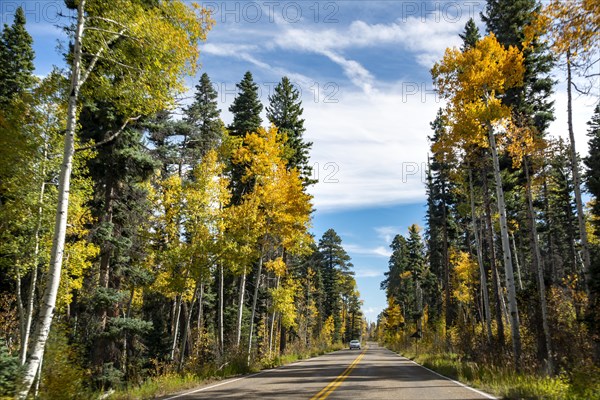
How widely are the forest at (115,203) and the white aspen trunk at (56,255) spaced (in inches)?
1.0

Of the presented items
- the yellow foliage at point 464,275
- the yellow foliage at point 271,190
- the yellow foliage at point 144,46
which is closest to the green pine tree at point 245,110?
the yellow foliage at point 271,190

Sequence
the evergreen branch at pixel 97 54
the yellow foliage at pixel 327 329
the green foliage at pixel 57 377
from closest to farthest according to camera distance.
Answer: the green foliage at pixel 57 377, the evergreen branch at pixel 97 54, the yellow foliage at pixel 327 329

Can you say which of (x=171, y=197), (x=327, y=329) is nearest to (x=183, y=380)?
(x=171, y=197)

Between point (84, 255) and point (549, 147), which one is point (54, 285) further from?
point (549, 147)

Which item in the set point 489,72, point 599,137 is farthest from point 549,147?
point 599,137

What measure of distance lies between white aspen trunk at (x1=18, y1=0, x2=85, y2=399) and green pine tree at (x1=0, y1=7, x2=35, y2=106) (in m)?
20.6

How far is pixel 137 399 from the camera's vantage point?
10062 millimetres

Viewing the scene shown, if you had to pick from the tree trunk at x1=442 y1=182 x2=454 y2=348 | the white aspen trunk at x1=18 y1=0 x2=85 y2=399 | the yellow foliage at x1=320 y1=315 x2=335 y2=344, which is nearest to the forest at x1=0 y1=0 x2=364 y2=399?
the white aspen trunk at x1=18 y1=0 x2=85 y2=399

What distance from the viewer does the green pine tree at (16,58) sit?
24.9 metres

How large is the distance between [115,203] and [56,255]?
32.5ft

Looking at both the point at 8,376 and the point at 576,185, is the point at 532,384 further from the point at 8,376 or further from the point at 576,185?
the point at 8,376

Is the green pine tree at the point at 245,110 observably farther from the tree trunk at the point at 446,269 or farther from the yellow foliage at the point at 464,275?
the yellow foliage at the point at 464,275

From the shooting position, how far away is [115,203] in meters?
16.8

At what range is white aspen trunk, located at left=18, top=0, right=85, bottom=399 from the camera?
698 centimetres
